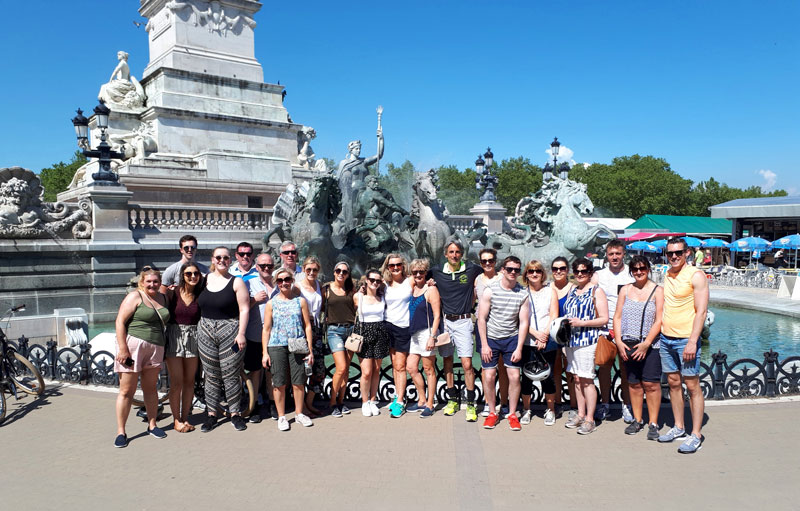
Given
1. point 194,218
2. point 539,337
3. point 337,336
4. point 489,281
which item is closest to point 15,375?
point 337,336

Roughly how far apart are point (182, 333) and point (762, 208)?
4020 cm

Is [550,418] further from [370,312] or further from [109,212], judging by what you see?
[109,212]

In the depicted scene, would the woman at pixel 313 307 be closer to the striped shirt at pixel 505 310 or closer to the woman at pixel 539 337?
the striped shirt at pixel 505 310

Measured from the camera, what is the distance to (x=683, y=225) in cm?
4306

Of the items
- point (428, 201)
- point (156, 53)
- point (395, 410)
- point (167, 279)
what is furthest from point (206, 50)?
point (395, 410)

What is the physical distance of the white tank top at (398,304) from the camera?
250 inches

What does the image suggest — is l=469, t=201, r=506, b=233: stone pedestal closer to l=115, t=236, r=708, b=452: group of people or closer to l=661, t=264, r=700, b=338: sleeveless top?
l=115, t=236, r=708, b=452: group of people

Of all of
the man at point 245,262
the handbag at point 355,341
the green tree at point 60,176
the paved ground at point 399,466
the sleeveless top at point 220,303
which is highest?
the green tree at point 60,176

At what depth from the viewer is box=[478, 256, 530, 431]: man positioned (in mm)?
5887

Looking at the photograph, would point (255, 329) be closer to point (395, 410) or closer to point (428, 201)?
point (395, 410)

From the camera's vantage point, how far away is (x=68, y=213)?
15156mm

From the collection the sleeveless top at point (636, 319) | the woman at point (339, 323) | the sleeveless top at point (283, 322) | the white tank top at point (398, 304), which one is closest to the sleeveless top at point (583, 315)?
the sleeveless top at point (636, 319)

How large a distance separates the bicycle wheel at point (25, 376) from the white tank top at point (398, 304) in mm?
4387

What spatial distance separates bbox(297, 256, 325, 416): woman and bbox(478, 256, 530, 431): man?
1.72 meters
